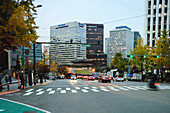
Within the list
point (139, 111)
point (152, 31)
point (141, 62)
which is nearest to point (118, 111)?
point (139, 111)

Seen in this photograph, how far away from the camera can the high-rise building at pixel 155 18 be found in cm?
7575

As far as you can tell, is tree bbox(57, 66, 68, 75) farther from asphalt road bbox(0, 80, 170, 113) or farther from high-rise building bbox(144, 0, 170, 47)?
asphalt road bbox(0, 80, 170, 113)

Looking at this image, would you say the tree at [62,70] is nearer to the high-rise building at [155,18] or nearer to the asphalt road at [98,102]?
the high-rise building at [155,18]

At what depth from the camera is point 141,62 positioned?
169 ft

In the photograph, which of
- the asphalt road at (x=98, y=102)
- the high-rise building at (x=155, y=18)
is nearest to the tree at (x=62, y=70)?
the high-rise building at (x=155, y=18)

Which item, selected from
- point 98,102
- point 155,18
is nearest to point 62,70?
point 155,18

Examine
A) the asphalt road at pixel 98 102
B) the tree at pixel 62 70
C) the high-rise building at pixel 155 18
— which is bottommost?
the tree at pixel 62 70

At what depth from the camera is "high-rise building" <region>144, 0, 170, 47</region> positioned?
249ft

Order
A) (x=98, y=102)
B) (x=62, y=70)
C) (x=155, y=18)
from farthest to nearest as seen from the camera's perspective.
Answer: (x=62, y=70), (x=155, y=18), (x=98, y=102)

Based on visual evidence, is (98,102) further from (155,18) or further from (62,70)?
(62,70)

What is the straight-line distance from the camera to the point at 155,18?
7888 centimetres

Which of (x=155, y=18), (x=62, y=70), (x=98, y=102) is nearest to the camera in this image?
(x=98, y=102)

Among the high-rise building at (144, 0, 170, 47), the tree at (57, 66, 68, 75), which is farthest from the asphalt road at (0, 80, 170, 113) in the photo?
the tree at (57, 66, 68, 75)

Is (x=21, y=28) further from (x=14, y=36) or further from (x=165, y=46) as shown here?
(x=165, y=46)
